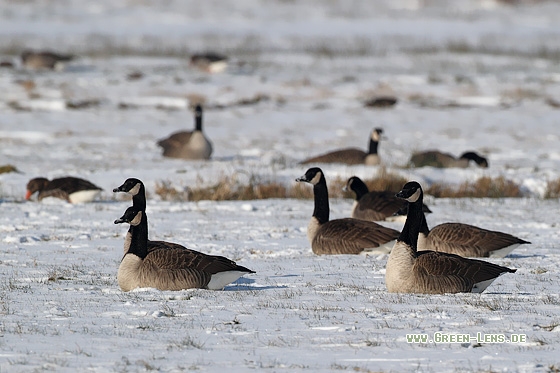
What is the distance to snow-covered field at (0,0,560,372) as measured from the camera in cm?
675

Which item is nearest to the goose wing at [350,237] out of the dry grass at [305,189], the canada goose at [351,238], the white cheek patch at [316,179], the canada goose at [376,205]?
the canada goose at [351,238]

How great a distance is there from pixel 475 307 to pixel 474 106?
28.6m

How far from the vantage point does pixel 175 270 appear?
351 inches

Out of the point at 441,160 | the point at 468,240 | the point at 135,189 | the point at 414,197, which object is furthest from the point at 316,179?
the point at 441,160

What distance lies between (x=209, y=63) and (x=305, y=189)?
25.8 meters

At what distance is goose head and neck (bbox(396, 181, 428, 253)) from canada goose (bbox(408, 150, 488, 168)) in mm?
12488

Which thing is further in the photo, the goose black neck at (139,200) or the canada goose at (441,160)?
the canada goose at (441,160)

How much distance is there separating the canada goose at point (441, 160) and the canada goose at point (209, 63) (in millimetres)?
21238

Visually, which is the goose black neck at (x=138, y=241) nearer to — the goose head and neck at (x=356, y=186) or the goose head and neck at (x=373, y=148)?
the goose head and neck at (x=356, y=186)

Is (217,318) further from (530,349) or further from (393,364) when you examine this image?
(530,349)

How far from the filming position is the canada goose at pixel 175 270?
8.91m

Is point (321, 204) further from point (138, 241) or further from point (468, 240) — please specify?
point (138, 241)

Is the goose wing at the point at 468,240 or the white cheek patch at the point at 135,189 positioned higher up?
Result: the white cheek patch at the point at 135,189

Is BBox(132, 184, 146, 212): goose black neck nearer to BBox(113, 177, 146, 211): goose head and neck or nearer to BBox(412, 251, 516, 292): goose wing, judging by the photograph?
BBox(113, 177, 146, 211): goose head and neck
